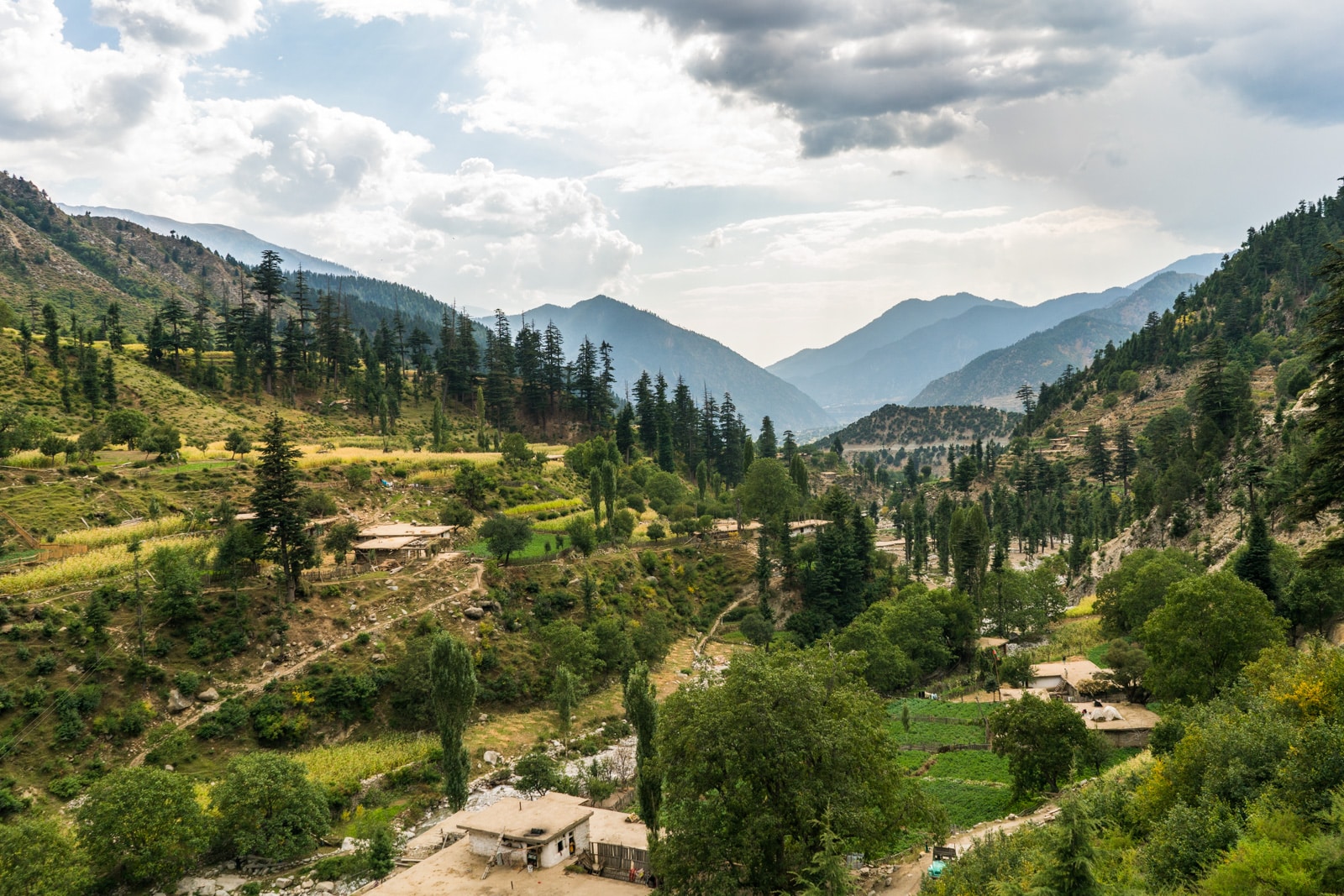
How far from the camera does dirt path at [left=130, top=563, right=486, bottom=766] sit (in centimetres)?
3318

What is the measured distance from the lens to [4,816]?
2630 centimetres

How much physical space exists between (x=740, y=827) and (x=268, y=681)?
87.8 feet

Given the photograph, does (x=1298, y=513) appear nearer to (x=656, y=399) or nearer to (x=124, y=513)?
(x=124, y=513)

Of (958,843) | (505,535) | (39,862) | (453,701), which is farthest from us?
(505,535)

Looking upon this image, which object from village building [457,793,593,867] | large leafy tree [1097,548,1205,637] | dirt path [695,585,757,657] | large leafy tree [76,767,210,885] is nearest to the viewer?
large leafy tree [76,767,210,885]

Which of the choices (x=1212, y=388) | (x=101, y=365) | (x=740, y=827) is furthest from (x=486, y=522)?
(x=1212, y=388)

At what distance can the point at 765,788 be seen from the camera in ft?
69.5

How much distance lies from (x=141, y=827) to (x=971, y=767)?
112ft

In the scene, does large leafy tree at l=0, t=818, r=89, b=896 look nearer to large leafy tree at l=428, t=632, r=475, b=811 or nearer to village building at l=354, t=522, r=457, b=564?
large leafy tree at l=428, t=632, r=475, b=811

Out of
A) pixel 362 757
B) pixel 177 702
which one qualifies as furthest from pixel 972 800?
pixel 177 702

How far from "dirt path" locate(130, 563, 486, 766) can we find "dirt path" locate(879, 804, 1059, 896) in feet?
96.5

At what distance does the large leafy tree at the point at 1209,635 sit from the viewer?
103 ft

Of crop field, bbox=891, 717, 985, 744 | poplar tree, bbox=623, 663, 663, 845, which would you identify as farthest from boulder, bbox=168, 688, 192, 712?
crop field, bbox=891, 717, 985, 744

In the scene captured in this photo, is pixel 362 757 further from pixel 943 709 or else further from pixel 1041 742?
pixel 943 709
